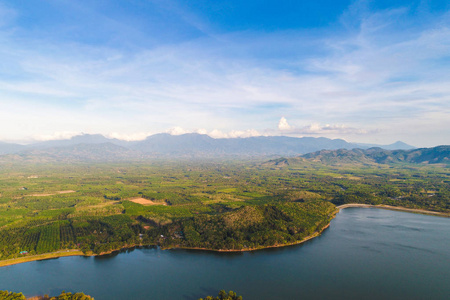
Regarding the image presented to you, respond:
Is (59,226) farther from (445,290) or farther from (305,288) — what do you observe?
(445,290)

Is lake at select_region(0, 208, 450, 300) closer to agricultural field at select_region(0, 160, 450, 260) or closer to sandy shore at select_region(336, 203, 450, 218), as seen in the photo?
agricultural field at select_region(0, 160, 450, 260)

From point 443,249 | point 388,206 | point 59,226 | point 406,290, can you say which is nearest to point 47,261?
point 59,226

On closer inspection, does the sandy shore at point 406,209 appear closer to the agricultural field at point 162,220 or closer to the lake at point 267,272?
the agricultural field at point 162,220

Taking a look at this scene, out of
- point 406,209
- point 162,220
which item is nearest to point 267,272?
point 162,220

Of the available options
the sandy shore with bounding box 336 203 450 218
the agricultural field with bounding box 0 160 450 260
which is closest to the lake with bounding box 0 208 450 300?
the agricultural field with bounding box 0 160 450 260

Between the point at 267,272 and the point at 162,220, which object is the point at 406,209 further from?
the point at 162,220

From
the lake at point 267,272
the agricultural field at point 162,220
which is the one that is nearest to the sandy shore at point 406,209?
the agricultural field at point 162,220

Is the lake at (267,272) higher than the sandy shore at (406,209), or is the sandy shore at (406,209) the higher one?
the sandy shore at (406,209)

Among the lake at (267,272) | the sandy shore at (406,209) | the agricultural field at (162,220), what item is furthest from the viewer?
the sandy shore at (406,209)
